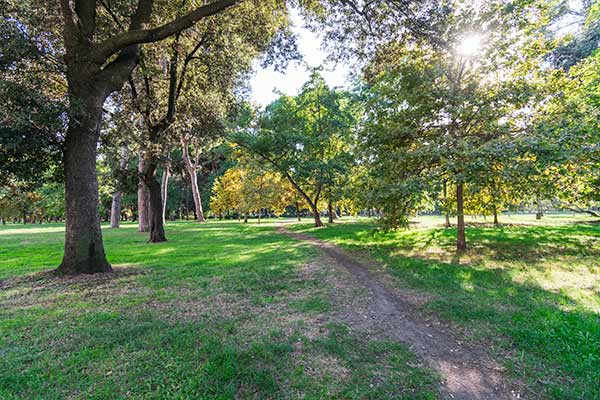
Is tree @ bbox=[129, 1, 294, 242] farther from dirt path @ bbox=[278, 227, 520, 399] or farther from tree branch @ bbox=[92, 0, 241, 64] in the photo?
dirt path @ bbox=[278, 227, 520, 399]

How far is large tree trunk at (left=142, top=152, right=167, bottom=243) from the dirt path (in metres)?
11.4

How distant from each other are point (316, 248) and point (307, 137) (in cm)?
1097

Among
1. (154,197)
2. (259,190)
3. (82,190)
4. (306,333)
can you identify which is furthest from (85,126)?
(259,190)

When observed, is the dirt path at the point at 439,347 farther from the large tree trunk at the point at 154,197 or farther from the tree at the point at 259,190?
the tree at the point at 259,190

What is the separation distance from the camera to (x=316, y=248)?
11.0 m

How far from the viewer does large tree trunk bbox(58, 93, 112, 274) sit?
6.39m

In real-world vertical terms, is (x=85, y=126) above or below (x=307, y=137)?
below

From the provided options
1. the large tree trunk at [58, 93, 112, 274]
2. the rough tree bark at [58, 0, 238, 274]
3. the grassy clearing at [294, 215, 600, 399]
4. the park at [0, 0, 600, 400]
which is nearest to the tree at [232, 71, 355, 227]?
the park at [0, 0, 600, 400]

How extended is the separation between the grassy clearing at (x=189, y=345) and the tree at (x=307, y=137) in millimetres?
14119

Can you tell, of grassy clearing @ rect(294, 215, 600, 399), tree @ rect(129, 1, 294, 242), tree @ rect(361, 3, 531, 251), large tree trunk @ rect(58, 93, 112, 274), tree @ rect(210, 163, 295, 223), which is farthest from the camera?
tree @ rect(210, 163, 295, 223)

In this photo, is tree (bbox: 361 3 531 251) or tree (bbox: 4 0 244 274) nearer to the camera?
tree (bbox: 4 0 244 274)

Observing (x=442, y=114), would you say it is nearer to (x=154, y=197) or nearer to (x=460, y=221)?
(x=460, y=221)

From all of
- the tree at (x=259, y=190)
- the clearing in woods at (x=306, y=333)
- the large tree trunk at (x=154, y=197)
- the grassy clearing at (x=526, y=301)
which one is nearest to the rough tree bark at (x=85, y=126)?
the clearing in woods at (x=306, y=333)

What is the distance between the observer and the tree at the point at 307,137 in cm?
1934
